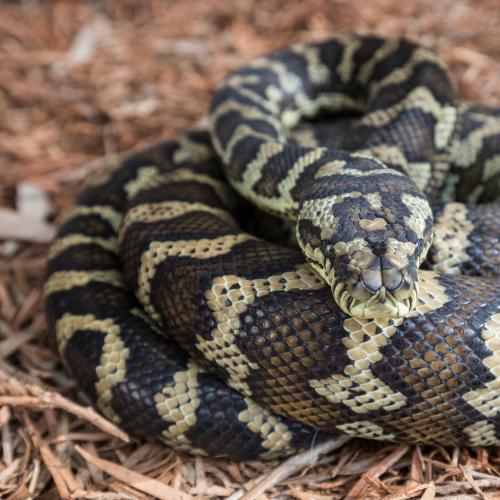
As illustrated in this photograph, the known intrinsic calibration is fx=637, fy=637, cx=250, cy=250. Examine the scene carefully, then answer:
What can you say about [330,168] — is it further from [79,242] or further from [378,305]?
[79,242]

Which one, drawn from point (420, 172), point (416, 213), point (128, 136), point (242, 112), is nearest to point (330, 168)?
point (416, 213)

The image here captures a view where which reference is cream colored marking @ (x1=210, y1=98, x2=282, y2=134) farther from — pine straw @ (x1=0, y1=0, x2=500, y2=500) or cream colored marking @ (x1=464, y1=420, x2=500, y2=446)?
cream colored marking @ (x1=464, y1=420, x2=500, y2=446)

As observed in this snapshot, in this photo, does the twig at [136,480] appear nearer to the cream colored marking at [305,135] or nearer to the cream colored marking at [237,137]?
the cream colored marking at [237,137]

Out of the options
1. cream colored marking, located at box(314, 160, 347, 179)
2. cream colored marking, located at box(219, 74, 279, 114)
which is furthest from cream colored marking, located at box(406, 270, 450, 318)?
cream colored marking, located at box(219, 74, 279, 114)

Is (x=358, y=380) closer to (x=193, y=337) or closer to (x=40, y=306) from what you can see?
(x=193, y=337)

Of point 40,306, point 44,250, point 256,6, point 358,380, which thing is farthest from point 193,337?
point 256,6

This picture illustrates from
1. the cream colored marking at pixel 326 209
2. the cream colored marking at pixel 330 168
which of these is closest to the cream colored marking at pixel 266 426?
the cream colored marking at pixel 326 209
